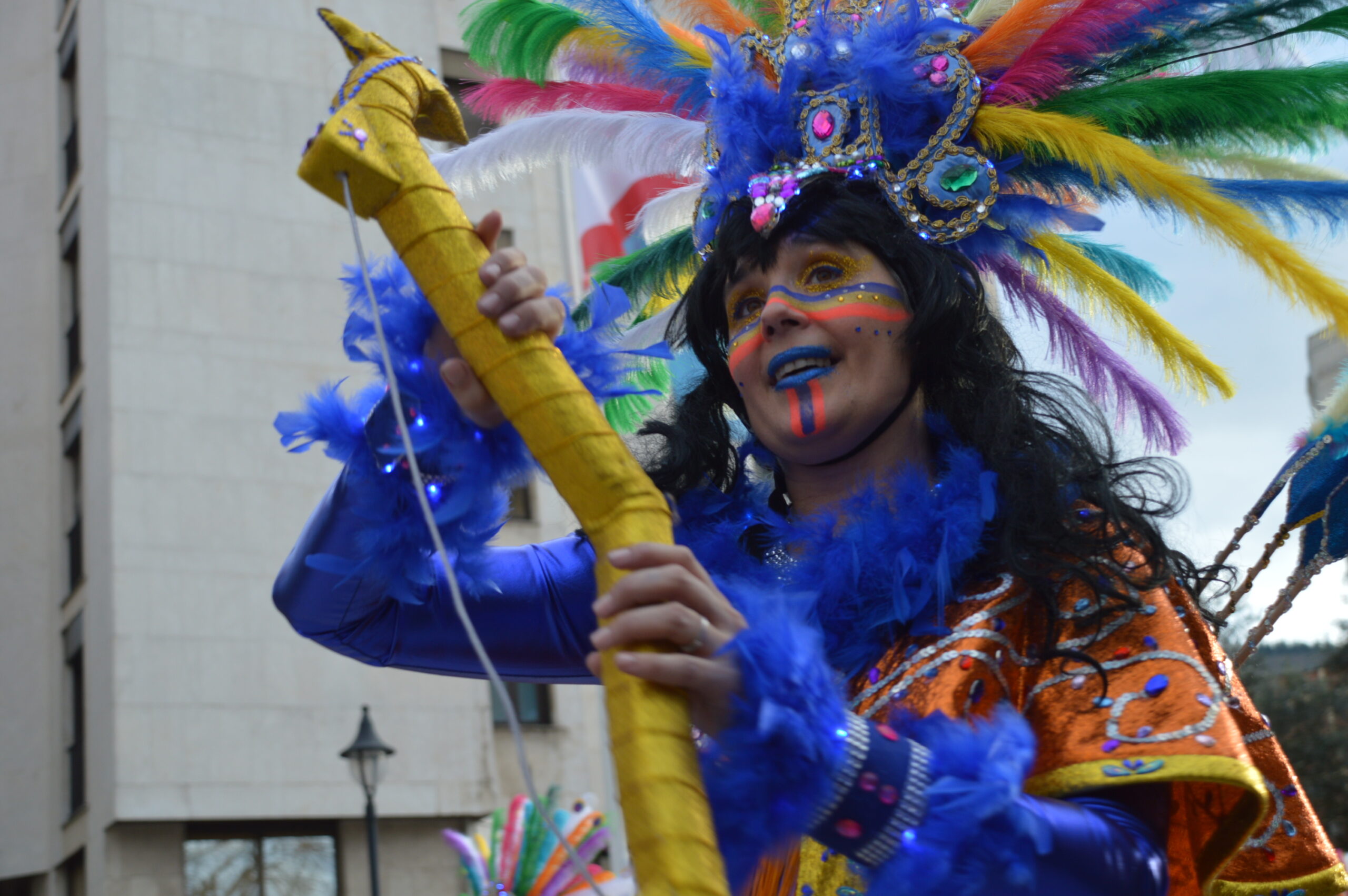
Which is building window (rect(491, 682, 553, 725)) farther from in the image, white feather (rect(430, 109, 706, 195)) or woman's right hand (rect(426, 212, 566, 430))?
woman's right hand (rect(426, 212, 566, 430))

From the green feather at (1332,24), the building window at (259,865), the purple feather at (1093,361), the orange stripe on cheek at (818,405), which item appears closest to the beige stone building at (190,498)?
the building window at (259,865)

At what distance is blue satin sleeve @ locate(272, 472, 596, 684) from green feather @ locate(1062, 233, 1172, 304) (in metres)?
1.19

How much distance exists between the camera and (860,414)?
2463mm

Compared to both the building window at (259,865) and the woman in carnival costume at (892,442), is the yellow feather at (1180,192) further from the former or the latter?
the building window at (259,865)

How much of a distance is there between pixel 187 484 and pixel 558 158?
11.3m

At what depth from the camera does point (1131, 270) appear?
315 centimetres

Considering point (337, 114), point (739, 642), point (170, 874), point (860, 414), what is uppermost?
point (170, 874)

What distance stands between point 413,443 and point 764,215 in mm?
697

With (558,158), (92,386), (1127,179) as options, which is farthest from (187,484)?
(1127,179)

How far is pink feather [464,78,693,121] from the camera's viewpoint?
122 inches

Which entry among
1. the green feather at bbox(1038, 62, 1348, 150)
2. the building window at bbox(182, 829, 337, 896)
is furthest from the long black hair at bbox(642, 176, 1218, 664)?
the building window at bbox(182, 829, 337, 896)

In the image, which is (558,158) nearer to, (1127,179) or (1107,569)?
(1127,179)

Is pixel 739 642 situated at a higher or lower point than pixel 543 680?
lower

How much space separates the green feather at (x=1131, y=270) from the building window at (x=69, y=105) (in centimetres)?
1403
